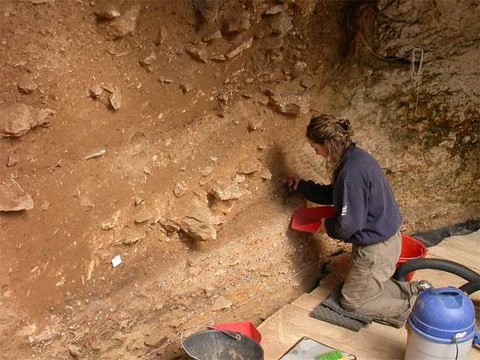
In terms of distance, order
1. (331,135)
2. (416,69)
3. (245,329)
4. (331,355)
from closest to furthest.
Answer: (331,355) < (245,329) < (331,135) < (416,69)

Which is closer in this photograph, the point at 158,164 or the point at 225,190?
the point at 158,164

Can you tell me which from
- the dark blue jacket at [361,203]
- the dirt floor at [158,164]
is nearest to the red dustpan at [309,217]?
the dirt floor at [158,164]

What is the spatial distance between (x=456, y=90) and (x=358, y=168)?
4.43 ft

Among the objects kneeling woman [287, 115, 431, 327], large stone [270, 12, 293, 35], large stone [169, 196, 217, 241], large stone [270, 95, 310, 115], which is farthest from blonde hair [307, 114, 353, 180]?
large stone [169, 196, 217, 241]

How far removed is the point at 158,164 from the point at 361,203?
3.70 feet

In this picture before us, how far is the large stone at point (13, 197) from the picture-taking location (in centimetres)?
277

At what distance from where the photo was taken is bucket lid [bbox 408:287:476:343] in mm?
2869

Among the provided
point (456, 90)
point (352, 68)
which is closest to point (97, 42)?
point (352, 68)

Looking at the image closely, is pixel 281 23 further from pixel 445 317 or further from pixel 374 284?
pixel 445 317

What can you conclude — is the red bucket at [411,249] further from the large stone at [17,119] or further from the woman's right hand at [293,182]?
the large stone at [17,119]

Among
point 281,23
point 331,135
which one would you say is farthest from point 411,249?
point 281,23

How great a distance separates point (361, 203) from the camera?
340 cm

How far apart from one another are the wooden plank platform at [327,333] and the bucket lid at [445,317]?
1.41 ft

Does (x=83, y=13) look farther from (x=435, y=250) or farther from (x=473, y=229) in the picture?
(x=473, y=229)
